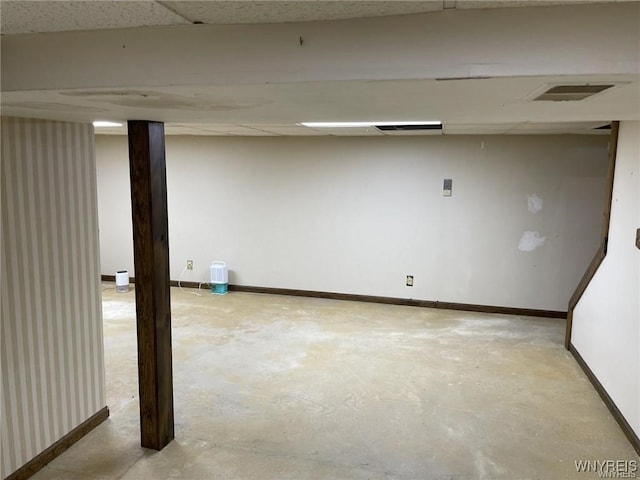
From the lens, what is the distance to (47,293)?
2.49 meters

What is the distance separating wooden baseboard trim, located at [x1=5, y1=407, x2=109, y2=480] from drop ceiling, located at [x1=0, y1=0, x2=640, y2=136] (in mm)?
1816

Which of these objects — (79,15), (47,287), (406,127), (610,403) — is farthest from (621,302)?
(47,287)

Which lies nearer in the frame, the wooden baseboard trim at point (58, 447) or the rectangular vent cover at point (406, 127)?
the wooden baseboard trim at point (58, 447)

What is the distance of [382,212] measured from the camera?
17.9 ft

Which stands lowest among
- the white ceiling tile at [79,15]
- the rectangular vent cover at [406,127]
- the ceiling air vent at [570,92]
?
the ceiling air vent at [570,92]

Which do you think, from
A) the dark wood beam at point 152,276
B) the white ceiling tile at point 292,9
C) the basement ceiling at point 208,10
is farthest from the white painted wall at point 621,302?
the dark wood beam at point 152,276

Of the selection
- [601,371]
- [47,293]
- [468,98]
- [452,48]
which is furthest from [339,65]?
[601,371]

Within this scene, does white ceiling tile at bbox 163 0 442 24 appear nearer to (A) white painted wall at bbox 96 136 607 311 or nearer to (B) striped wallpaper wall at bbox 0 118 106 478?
(B) striped wallpaper wall at bbox 0 118 106 478

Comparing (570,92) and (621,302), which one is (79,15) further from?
(621,302)

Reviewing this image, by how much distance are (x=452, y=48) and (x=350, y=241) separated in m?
4.51

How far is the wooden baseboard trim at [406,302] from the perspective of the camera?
5.14m

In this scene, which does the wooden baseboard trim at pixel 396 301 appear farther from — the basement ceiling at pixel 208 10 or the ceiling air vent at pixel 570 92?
the basement ceiling at pixel 208 10

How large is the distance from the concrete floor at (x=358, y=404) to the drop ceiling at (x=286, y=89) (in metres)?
1.90

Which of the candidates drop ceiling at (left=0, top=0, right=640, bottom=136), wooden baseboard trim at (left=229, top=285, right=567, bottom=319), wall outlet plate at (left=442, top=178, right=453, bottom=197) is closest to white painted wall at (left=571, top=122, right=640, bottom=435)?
wooden baseboard trim at (left=229, top=285, right=567, bottom=319)
